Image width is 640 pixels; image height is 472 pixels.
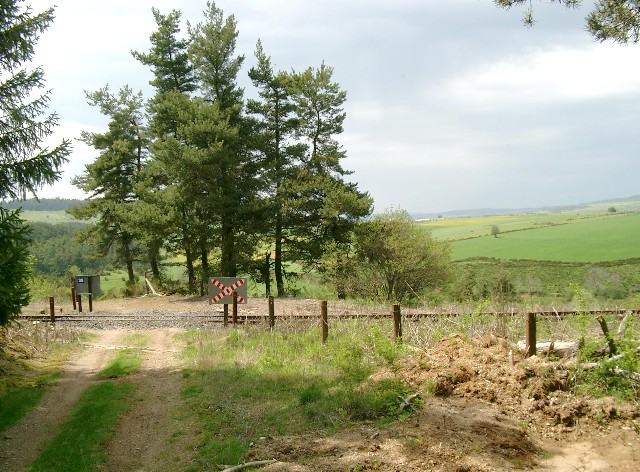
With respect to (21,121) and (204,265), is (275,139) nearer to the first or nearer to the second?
(204,265)

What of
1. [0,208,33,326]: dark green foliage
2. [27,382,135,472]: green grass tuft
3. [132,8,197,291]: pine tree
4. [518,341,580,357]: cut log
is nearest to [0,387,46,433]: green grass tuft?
[27,382,135,472]: green grass tuft

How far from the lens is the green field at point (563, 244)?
63.0 meters

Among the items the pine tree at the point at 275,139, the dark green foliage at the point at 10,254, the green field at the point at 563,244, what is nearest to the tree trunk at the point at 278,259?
the pine tree at the point at 275,139

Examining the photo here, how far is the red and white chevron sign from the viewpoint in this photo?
1761 centimetres

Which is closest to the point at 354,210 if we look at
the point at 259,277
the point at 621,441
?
the point at 259,277

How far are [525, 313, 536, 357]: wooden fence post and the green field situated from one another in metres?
55.1

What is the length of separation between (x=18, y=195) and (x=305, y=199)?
21.4 meters

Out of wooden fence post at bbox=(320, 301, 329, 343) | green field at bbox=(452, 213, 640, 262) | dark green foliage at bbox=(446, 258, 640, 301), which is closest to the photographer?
wooden fence post at bbox=(320, 301, 329, 343)

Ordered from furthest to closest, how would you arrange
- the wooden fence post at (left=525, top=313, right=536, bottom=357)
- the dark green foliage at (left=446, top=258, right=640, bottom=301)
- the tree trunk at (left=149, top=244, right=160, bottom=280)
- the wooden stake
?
the tree trunk at (left=149, top=244, right=160, bottom=280) < the dark green foliage at (left=446, top=258, right=640, bottom=301) < the wooden stake < the wooden fence post at (left=525, top=313, right=536, bottom=357)

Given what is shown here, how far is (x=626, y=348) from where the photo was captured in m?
7.79

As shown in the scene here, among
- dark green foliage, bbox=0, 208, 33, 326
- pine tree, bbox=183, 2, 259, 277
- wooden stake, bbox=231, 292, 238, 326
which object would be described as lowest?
wooden stake, bbox=231, 292, 238, 326

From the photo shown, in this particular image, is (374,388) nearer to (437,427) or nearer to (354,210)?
(437,427)

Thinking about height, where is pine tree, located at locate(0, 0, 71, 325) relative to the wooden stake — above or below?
above

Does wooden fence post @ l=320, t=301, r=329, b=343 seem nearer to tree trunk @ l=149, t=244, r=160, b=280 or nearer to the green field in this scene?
tree trunk @ l=149, t=244, r=160, b=280
